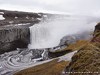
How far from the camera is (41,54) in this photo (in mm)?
65562

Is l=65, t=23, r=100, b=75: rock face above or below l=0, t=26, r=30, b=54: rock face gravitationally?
above

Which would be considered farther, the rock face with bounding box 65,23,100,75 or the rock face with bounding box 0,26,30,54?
the rock face with bounding box 0,26,30,54

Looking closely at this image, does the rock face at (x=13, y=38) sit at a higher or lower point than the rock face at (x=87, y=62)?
lower

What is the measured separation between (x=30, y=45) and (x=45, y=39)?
23.9 feet

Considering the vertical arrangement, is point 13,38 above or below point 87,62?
below

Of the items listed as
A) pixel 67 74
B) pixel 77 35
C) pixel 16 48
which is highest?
pixel 67 74

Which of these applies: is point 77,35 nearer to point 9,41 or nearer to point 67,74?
point 9,41

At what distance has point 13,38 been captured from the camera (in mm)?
89625

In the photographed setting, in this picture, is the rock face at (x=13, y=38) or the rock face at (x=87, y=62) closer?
the rock face at (x=87, y=62)

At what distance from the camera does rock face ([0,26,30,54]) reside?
8556 centimetres

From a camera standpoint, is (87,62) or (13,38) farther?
(13,38)

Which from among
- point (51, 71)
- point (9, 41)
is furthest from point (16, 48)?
point (51, 71)

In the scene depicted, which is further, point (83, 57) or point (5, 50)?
point (5, 50)

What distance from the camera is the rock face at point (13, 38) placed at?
8556 centimetres
